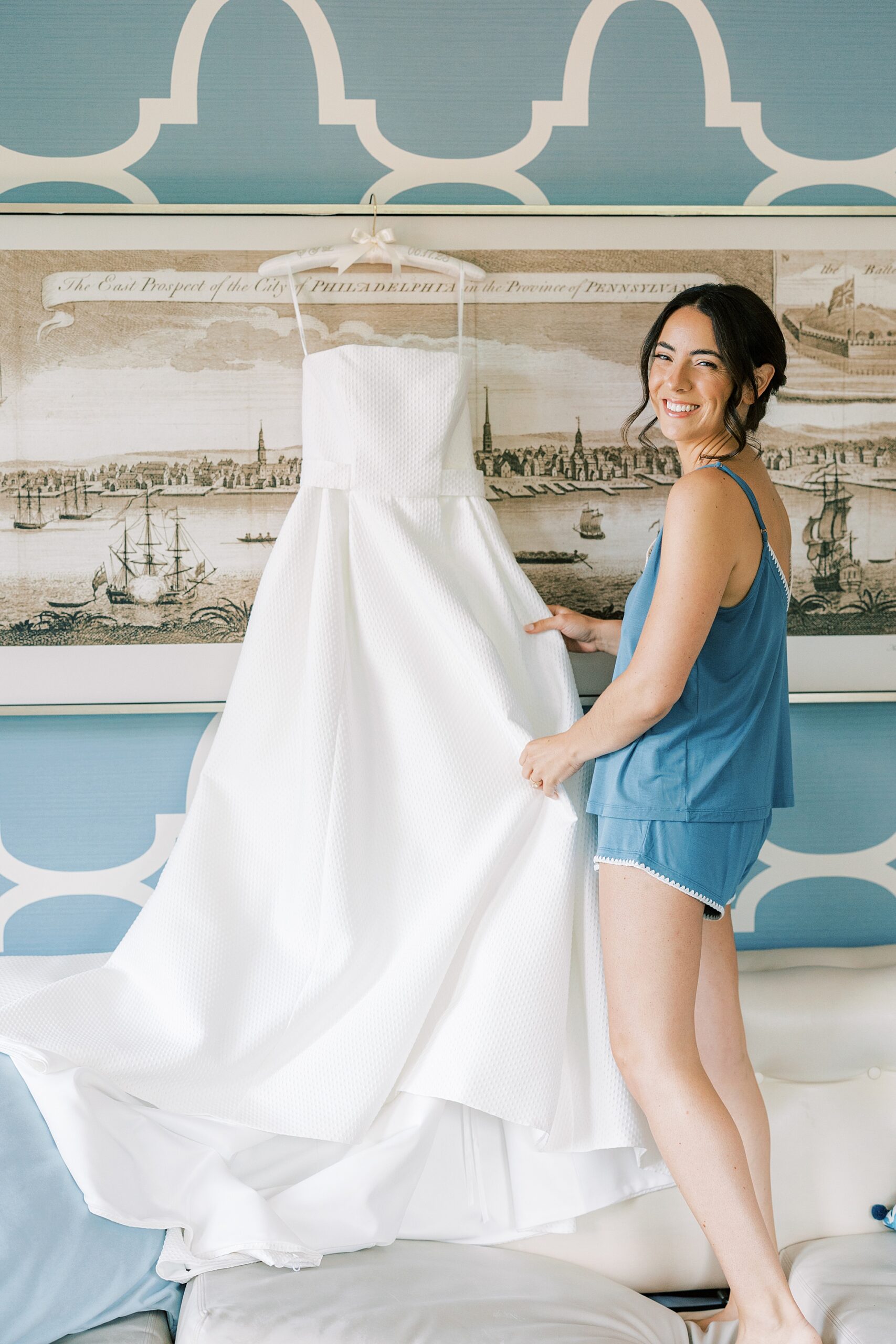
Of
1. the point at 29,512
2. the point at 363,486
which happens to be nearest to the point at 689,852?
the point at 363,486

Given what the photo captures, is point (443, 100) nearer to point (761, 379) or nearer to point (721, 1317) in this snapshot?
point (761, 379)

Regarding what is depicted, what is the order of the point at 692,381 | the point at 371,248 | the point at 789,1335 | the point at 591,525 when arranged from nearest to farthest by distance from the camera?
the point at 789,1335 < the point at 692,381 < the point at 371,248 < the point at 591,525

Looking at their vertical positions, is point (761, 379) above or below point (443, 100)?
below

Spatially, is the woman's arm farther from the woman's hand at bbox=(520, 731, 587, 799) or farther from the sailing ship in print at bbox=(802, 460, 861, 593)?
the sailing ship in print at bbox=(802, 460, 861, 593)

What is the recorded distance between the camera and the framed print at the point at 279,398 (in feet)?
4.77

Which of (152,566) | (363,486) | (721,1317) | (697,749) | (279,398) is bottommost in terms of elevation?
(721,1317)

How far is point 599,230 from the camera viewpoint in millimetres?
1475

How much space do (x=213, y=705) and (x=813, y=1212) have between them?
1.14 m

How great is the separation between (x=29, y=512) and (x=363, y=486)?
536 millimetres

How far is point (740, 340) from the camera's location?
1156 mm

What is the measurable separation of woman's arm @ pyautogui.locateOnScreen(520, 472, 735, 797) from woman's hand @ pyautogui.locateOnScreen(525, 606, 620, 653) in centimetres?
25

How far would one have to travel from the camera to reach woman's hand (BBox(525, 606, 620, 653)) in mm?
1391

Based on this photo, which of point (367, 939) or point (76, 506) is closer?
point (367, 939)

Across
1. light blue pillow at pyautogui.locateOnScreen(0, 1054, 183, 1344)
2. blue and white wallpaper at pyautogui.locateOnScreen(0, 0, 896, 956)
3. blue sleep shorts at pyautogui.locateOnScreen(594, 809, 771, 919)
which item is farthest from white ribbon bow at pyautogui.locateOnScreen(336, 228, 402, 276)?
light blue pillow at pyautogui.locateOnScreen(0, 1054, 183, 1344)
